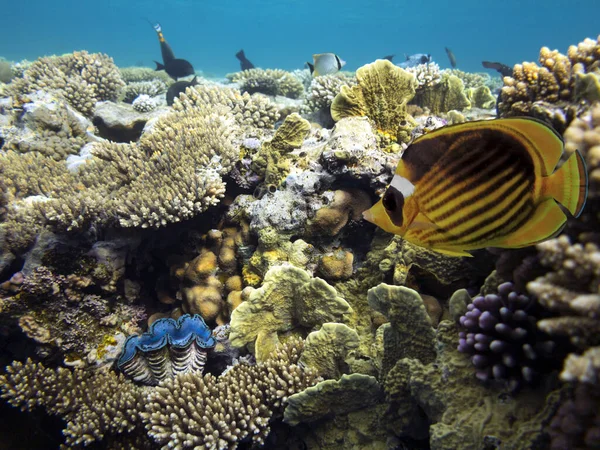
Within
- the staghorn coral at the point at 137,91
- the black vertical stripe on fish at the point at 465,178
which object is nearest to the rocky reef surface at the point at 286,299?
the black vertical stripe on fish at the point at 465,178

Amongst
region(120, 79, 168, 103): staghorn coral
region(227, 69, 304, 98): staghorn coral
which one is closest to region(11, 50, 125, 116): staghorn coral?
region(120, 79, 168, 103): staghorn coral

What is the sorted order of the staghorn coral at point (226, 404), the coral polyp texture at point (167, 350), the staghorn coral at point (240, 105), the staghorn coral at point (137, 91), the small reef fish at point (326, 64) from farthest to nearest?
the staghorn coral at point (137, 91) < the small reef fish at point (326, 64) < the staghorn coral at point (240, 105) < the coral polyp texture at point (167, 350) < the staghorn coral at point (226, 404)

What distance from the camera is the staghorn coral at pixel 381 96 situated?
13.1ft

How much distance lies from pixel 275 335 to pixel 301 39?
155 m

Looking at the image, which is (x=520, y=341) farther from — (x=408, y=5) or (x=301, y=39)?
(x=301, y=39)

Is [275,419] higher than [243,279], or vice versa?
[243,279]

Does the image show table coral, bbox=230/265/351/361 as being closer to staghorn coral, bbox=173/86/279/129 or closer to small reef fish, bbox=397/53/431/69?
staghorn coral, bbox=173/86/279/129

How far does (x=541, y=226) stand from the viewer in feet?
3.55

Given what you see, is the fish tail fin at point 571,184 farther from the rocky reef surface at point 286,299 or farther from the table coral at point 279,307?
the table coral at point 279,307

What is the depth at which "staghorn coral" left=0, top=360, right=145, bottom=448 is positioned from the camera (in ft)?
10.1

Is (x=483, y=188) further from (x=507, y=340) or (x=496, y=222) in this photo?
(x=507, y=340)

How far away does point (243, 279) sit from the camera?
3.74 meters

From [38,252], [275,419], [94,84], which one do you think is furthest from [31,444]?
[94,84]

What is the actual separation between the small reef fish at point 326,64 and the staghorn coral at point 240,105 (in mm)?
1243
